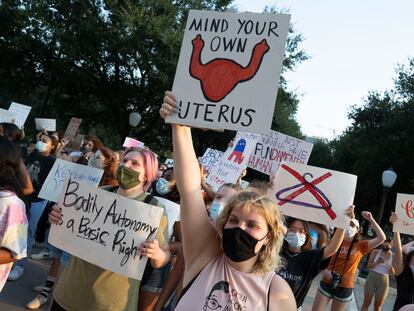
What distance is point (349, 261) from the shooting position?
6.45 meters

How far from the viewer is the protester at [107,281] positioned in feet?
9.87

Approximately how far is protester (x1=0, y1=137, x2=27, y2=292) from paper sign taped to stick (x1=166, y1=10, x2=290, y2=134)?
3.80 ft

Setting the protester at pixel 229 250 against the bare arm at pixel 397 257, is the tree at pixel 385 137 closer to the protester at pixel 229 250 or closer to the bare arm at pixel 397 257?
the bare arm at pixel 397 257

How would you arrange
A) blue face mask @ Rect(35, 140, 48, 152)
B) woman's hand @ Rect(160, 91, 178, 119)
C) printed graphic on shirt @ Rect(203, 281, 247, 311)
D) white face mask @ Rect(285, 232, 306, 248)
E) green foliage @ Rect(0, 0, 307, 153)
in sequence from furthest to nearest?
green foliage @ Rect(0, 0, 307, 153)
blue face mask @ Rect(35, 140, 48, 152)
white face mask @ Rect(285, 232, 306, 248)
woman's hand @ Rect(160, 91, 178, 119)
printed graphic on shirt @ Rect(203, 281, 247, 311)

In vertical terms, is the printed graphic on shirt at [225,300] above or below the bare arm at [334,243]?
below

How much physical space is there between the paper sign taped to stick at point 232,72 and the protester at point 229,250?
241 millimetres

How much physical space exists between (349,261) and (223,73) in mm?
4655

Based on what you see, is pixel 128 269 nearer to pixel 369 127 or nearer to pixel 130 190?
pixel 130 190

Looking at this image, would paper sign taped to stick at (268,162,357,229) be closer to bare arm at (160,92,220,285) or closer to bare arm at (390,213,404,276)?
bare arm at (390,213,404,276)

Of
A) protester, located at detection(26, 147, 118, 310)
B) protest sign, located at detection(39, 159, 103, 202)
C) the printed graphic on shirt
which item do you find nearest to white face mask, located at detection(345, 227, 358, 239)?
protester, located at detection(26, 147, 118, 310)

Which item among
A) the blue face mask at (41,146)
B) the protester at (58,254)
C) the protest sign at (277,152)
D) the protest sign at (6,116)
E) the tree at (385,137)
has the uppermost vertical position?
the tree at (385,137)

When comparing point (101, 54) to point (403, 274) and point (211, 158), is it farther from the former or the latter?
point (403, 274)

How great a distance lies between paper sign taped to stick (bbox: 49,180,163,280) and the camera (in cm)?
295

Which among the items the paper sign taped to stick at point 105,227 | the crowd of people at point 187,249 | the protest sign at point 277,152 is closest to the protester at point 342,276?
the crowd of people at point 187,249
